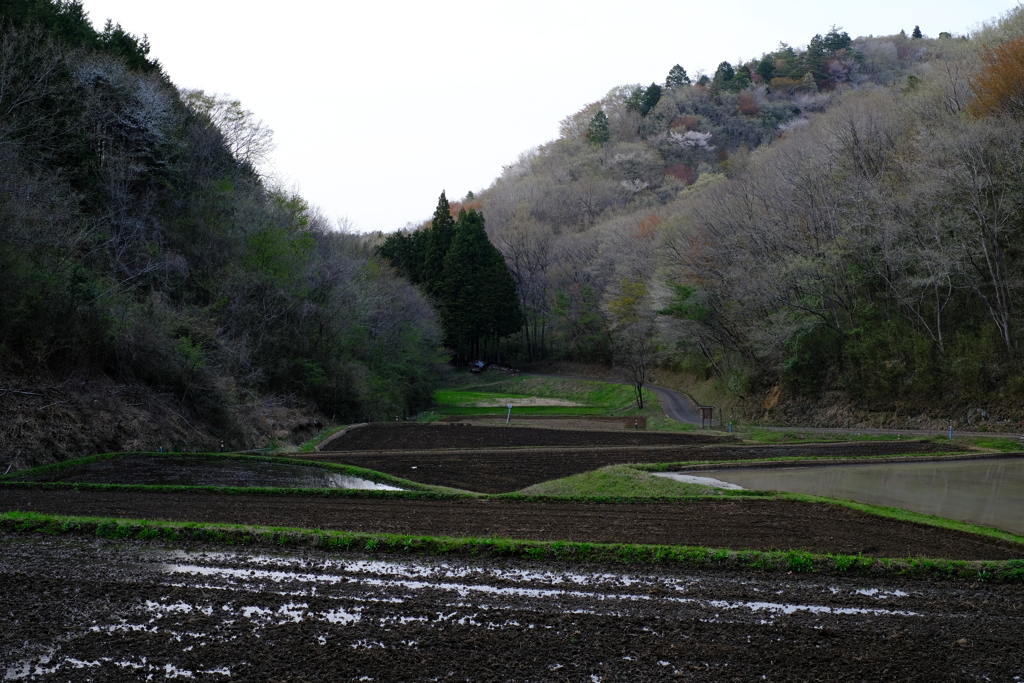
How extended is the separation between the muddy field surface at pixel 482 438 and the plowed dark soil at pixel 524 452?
4cm

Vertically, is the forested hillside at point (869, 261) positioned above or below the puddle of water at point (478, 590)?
above

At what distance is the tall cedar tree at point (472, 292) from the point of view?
77.6 meters

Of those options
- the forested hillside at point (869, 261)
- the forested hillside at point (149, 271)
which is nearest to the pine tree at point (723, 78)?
the forested hillside at point (869, 261)

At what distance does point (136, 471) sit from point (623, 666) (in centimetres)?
1781

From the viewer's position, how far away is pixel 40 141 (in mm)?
29781

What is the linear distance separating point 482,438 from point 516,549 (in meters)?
21.1

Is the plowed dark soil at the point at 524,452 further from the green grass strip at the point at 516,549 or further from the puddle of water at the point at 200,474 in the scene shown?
the green grass strip at the point at 516,549

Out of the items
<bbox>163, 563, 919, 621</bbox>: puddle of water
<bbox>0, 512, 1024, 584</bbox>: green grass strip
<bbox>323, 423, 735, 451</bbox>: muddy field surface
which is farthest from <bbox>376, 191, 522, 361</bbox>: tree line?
<bbox>163, 563, 919, 621</bbox>: puddle of water

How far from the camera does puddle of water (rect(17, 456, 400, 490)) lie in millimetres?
19641

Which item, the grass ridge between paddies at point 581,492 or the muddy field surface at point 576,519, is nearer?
the muddy field surface at point 576,519

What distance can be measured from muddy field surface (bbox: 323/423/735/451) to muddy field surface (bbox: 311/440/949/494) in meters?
2.07

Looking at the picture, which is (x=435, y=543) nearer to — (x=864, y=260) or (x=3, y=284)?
(x=3, y=284)

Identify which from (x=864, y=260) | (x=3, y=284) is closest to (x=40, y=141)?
(x=3, y=284)

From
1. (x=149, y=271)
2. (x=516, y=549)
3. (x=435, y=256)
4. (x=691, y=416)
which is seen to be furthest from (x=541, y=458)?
(x=435, y=256)
